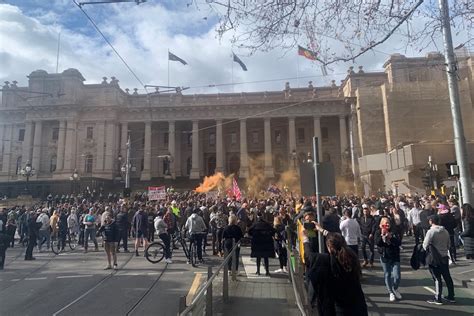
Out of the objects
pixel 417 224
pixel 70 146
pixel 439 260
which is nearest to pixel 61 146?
pixel 70 146

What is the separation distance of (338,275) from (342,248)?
0.32 m

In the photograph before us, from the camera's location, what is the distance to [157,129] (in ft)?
194

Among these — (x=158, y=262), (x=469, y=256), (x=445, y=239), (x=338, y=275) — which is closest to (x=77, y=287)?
(x=158, y=262)

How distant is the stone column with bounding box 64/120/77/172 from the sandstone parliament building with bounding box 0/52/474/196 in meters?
0.16

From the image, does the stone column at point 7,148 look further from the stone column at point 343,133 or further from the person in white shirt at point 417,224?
the person in white shirt at point 417,224

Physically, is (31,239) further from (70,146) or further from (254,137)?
(254,137)

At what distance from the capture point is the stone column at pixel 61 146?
52.2m

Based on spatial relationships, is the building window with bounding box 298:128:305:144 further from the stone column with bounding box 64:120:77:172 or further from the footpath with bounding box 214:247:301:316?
the footpath with bounding box 214:247:301:316

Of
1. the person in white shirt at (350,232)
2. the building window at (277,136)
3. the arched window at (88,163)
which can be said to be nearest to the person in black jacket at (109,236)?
the person in white shirt at (350,232)

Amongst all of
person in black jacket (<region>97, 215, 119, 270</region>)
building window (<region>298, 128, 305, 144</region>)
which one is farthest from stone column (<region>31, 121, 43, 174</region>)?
person in black jacket (<region>97, 215, 119, 270</region>)

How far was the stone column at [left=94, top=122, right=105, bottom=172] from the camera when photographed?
172 ft

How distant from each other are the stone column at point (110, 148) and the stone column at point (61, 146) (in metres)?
6.67

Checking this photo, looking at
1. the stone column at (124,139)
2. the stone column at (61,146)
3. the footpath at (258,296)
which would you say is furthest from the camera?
the stone column at (124,139)

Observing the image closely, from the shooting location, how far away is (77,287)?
8.91m
